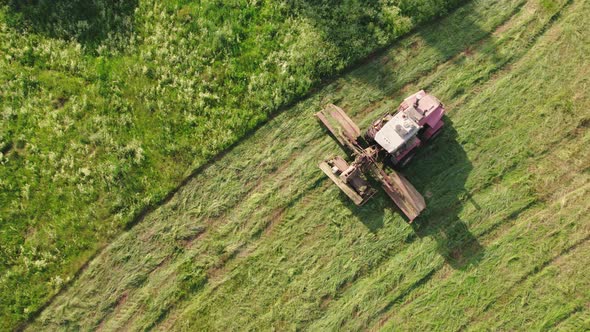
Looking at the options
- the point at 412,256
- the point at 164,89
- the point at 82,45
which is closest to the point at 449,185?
the point at 412,256

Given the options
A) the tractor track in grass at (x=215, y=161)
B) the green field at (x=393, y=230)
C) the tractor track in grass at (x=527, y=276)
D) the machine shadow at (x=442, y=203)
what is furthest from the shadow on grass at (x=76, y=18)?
the tractor track in grass at (x=527, y=276)

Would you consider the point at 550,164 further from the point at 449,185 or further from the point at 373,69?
the point at 373,69

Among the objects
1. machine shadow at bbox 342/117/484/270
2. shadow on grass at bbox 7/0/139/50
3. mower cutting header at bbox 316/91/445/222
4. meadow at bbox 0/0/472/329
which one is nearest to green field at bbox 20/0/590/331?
machine shadow at bbox 342/117/484/270

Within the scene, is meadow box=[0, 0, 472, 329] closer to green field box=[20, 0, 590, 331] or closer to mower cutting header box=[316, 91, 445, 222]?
green field box=[20, 0, 590, 331]

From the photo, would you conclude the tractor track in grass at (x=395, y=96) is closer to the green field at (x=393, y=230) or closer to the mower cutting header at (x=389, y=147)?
the green field at (x=393, y=230)

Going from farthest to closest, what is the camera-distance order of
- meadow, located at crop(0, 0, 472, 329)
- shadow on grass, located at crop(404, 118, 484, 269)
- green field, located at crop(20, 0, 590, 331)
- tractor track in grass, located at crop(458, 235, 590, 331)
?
meadow, located at crop(0, 0, 472, 329), shadow on grass, located at crop(404, 118, 484, 269), green field, located at crop(20, 0, 590, 331), tractor track in grass, located at crop(458, 235, 590, 331)

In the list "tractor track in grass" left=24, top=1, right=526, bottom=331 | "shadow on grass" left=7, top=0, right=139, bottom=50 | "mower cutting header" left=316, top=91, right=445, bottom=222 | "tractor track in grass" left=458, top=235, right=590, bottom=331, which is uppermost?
"shadow on grass" left=7, top=0, right=139, bottom=50
